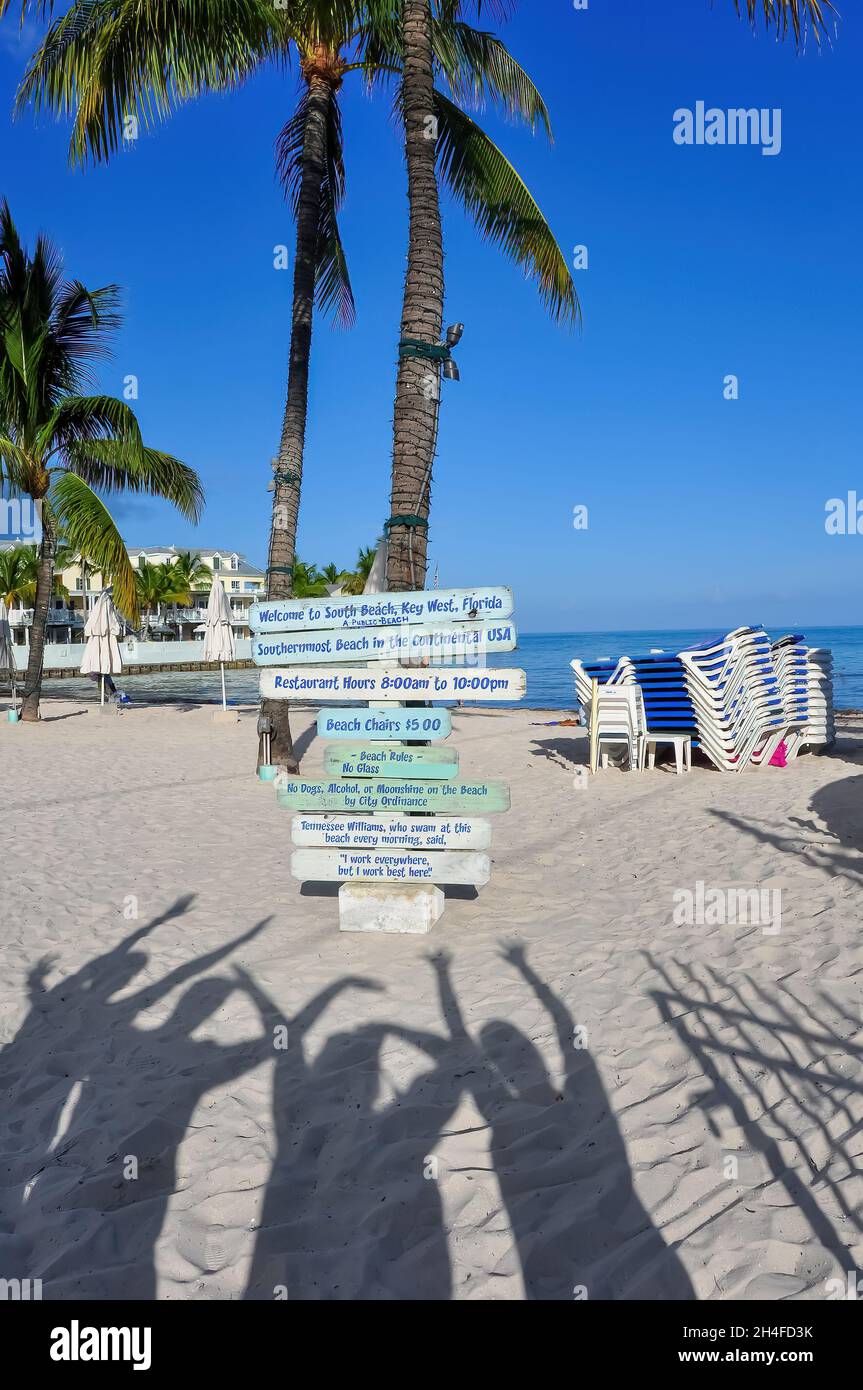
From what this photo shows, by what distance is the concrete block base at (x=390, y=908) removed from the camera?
5.39m

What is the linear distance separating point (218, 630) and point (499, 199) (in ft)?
44.7

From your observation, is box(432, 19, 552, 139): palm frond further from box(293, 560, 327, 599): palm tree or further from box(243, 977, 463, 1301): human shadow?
box(293, 560, 327, 599): palm tree

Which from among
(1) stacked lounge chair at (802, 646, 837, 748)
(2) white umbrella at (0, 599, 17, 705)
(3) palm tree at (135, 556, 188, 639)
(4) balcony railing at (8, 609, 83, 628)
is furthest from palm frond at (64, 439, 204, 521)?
(3) palm tree at (135, 556, 188, 639)

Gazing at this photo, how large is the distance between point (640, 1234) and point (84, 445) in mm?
19925

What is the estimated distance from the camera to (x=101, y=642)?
22828mm

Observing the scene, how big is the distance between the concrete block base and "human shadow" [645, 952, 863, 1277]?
5.04 feet

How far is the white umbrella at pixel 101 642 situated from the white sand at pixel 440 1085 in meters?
16.7

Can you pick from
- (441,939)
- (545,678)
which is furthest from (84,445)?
(545,678)

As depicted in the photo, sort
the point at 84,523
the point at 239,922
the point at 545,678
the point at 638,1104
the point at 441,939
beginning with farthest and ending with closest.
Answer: the point at 545,678 < the point at 84,523 < the point at 239,922 < the point at 441,939 < the point at 638,1104

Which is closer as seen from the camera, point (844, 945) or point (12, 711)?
point (844, 945)

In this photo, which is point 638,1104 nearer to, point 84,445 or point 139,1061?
point 139,1061

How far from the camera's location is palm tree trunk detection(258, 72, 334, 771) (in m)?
11.5

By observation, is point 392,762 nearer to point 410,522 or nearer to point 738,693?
point 410,522
